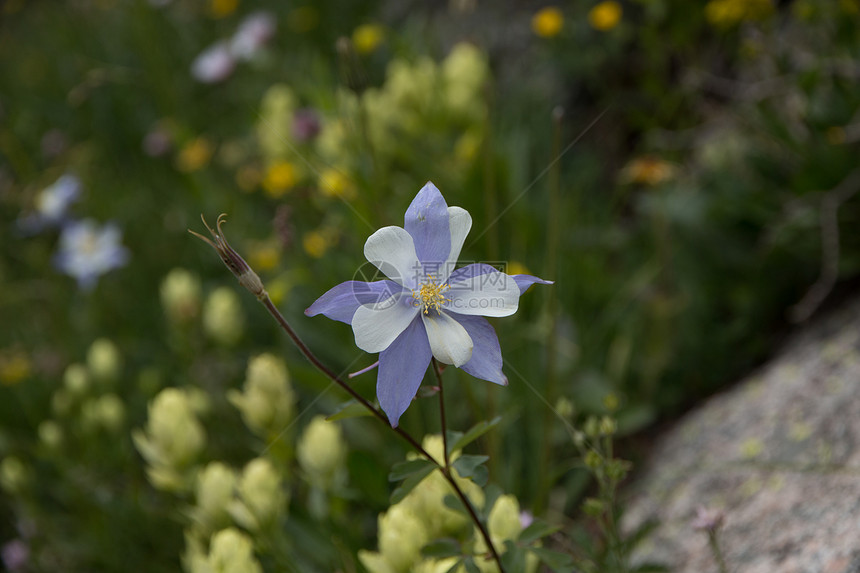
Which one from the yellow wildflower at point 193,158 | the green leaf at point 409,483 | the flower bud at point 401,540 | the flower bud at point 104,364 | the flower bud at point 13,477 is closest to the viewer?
the green leaf at point 409,483

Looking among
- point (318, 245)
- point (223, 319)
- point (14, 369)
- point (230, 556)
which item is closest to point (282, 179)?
point (318, 245)

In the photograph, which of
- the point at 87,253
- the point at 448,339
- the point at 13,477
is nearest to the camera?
the point at 448,339

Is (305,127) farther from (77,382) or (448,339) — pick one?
(448,339)

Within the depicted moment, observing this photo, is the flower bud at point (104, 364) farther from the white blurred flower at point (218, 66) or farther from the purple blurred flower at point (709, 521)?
the white blurred flower at point (218, 66)

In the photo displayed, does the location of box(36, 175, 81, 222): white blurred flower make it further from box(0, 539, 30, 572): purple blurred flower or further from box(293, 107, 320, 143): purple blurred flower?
box(0, 539, 30, 572): purple blurred flower

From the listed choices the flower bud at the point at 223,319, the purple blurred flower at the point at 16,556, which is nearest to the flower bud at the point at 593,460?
the flower bud at the point at 223,319

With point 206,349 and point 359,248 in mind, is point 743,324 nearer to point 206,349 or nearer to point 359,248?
point 359,248

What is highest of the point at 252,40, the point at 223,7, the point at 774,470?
the point at 223,7

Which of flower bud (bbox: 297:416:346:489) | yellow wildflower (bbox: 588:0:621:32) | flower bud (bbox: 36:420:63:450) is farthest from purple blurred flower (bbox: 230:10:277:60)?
flower bud (bbox: 297:416:346:489)
